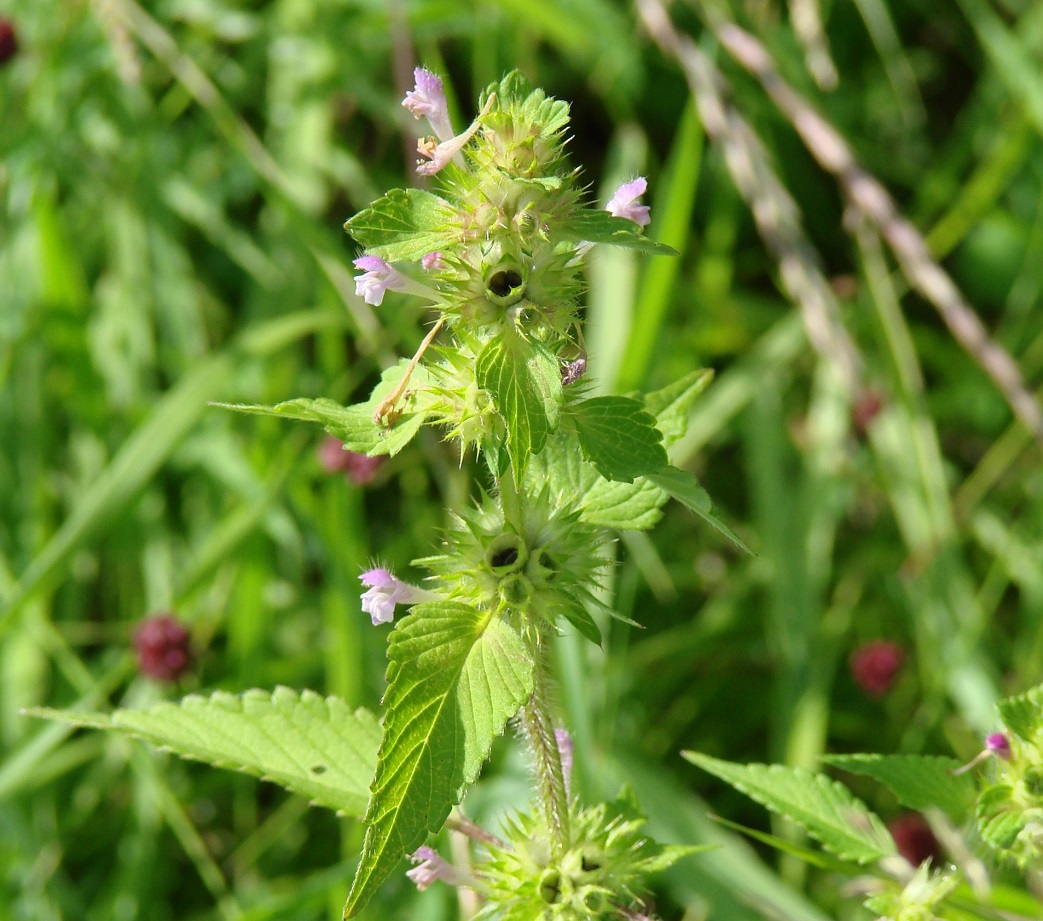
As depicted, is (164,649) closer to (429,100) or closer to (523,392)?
(429,100)

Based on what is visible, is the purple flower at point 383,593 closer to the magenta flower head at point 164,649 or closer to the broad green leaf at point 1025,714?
the broad green leaf at point 1025,714

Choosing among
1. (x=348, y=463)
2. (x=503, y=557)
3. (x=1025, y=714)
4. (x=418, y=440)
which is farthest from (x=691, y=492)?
(x=418, y=440)

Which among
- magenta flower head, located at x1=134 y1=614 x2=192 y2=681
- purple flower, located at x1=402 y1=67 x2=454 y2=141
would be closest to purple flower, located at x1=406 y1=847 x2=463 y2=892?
purple flower, located at x1=402 y1=67 x2=454 y2=141

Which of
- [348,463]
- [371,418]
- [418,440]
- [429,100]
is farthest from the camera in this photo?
[418,440]

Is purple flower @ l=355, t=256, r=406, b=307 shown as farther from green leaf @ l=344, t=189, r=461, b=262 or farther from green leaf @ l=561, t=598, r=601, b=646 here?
green leaf @ l=561, t=598, r=601, b=646

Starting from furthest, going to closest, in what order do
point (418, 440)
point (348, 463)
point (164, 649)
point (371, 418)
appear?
point (418, 440), point (348, 463), point (164, 649), point (371, 418)
